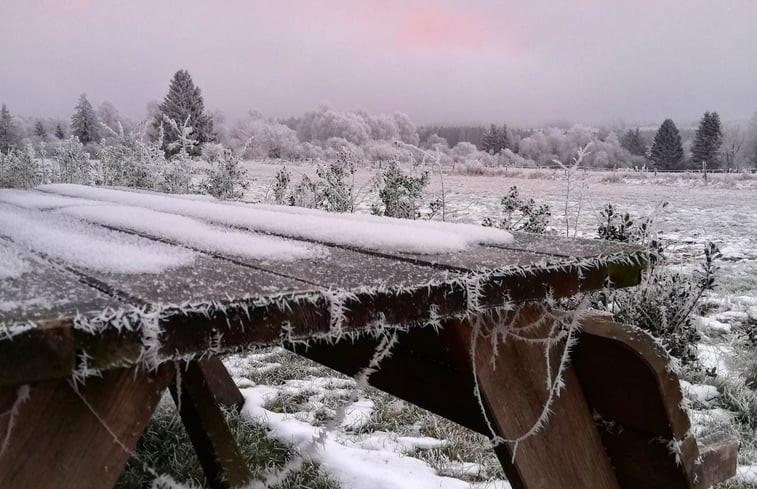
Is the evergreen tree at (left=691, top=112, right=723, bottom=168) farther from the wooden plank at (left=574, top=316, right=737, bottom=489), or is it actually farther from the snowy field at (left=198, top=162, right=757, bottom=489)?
the wooden plank at (left=574, top=316, right=737, bottom=489)

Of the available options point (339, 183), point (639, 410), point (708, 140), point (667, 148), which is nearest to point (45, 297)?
point (639, 410)

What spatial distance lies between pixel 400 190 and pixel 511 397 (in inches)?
157

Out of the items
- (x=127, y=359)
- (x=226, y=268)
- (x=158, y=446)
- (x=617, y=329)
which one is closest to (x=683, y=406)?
(x=617, y=329)

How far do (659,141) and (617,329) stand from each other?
33.3 meters

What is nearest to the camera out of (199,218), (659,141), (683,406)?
(683,406)

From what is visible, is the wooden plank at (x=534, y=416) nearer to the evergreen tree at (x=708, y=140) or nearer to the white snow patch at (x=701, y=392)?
the white snow patch at (x=701, y=392)

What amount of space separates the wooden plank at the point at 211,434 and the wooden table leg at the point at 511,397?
0.68 m

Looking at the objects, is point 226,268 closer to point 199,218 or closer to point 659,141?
point 199,218

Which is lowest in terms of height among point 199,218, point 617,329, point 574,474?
point 574,474

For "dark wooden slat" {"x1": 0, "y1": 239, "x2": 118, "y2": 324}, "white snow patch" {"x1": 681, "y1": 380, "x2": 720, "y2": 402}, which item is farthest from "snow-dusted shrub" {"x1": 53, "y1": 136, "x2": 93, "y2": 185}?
"dark wooden slat" {"x1": 0, "y1": 239, "x2": 118, "y2": 324}

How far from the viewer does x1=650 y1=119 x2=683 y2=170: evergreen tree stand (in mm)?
30953

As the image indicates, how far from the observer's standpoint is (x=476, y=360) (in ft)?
2.87

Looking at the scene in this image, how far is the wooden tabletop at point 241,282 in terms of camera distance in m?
0.52

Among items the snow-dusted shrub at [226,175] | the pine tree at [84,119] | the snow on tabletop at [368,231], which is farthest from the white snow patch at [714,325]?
the pine tree at [84,119]
